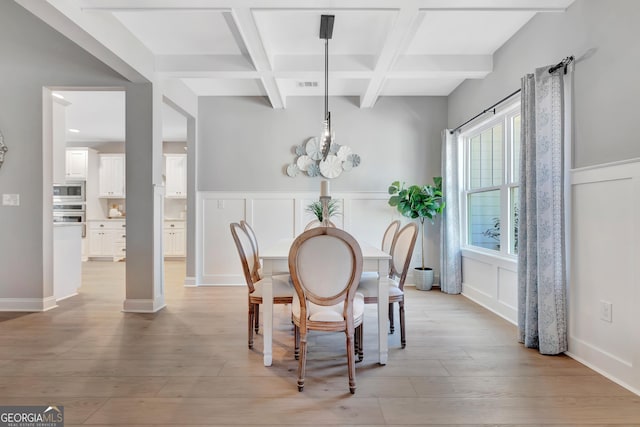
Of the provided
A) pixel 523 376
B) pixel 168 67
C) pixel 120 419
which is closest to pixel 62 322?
pixel 120 419

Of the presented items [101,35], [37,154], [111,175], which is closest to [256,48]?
[101,35]

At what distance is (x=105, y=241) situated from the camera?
294 inches

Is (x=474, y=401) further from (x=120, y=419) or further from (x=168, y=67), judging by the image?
(x=168, y=67)

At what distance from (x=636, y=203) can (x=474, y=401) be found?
1446 mm

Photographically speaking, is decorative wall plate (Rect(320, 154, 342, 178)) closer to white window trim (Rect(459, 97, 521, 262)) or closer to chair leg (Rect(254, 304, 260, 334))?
white window trim (Rect(459, 97, 521, 262))

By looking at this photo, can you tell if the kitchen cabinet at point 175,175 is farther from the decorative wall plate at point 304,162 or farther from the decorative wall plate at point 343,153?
the decorative wall plate at point 343,153

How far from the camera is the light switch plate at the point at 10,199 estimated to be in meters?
3.72

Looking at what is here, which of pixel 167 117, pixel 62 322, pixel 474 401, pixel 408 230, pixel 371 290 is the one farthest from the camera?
pixel 167 117

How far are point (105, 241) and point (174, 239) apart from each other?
1.43 meters

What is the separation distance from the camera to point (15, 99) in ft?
12.2

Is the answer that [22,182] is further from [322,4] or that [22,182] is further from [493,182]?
[493,182]

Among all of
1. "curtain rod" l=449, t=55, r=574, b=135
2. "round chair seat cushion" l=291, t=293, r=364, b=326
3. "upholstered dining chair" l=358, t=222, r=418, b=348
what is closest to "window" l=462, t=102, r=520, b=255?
"curtain rod" l=449, t=55, r=574, b=135

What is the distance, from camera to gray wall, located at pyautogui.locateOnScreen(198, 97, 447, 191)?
5.02 metres

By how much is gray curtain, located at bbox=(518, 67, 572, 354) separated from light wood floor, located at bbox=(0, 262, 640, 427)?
0.22m
